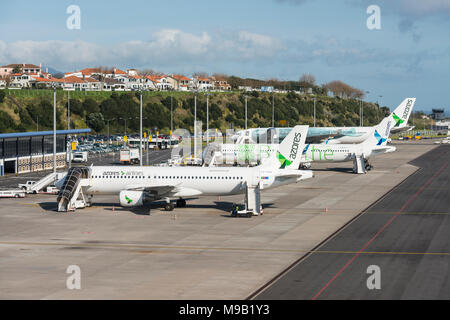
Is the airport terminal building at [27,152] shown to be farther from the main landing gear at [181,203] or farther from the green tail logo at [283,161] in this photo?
the green tail logo at [283,161]

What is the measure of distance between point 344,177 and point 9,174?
5335 cm

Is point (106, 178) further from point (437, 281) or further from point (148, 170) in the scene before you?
point (437, 281)

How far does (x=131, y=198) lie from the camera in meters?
60.9

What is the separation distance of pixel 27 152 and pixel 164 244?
63.3 meters

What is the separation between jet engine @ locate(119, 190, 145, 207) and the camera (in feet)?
199

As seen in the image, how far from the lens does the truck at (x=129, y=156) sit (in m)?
119

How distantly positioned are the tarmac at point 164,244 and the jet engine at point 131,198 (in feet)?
3.61

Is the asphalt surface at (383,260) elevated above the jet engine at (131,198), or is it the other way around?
the jet engine at (131,198)

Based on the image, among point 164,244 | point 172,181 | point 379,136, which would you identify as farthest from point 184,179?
point 379,136

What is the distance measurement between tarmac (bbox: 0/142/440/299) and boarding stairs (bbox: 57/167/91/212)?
1197mm

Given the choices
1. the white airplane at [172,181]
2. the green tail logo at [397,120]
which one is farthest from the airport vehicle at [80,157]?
the green tail logo at [397,120]

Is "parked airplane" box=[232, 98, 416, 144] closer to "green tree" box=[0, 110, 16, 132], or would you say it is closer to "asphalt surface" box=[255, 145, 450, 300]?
"green tree" box=[0, 110, 16, 132]

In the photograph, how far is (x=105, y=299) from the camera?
32062mm

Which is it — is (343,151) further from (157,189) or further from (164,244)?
(164,244)
